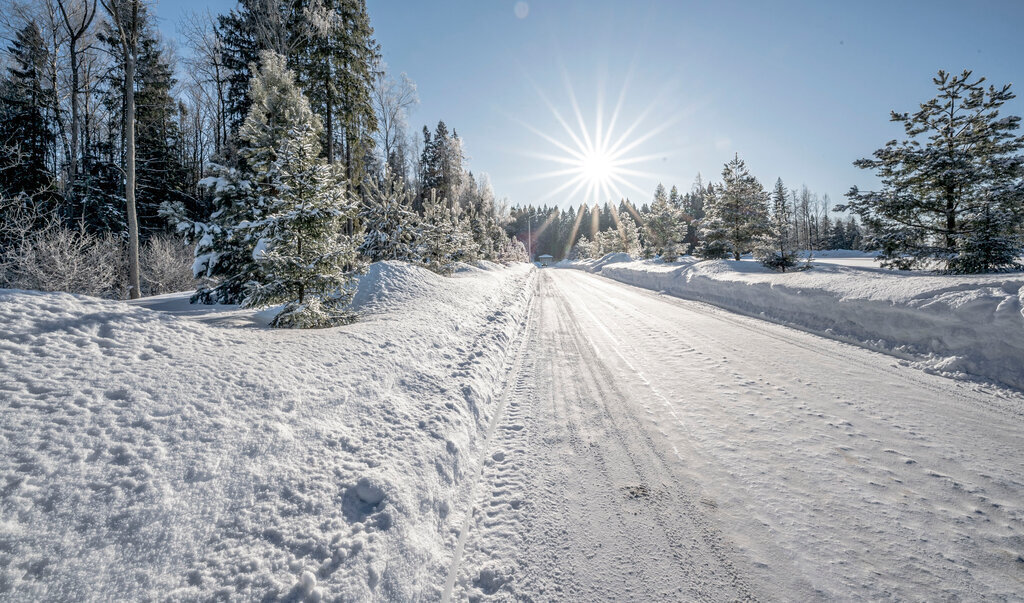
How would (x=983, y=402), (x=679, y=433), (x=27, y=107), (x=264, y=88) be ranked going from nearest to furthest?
1. (x=679, y=433)
2. (x=983, y=402)
3. (x=264, y=88)
4. (x=27, y=107)

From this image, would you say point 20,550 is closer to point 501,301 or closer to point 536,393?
point 536,393

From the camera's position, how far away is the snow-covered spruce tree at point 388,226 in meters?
15.6

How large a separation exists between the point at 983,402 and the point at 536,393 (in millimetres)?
5090

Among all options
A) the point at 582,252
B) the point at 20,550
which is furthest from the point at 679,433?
the point at 582,252

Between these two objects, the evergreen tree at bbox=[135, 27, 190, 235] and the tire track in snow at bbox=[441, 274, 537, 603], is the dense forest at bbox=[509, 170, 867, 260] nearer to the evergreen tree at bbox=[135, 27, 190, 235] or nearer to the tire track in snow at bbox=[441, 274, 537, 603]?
the tire track in snow at bbox=[441, 274, 537, 603]

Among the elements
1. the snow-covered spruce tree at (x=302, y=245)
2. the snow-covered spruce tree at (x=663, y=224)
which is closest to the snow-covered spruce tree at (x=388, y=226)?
the snow-covered spruce tree at (x=302, y=245)

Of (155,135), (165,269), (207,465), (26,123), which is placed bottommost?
(207,465)

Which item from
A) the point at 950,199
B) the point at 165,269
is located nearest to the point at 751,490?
the point at 950,199

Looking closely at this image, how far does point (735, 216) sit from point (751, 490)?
78.8 ft

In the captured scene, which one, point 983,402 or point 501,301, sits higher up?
point 501,301

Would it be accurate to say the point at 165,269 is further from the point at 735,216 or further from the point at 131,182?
the point at 735,216

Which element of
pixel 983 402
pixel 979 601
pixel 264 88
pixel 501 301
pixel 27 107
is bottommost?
pixel 979 601

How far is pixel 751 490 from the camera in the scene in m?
2.67

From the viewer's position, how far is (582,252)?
261 ft
